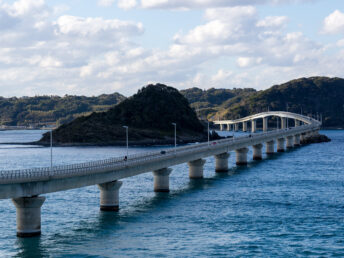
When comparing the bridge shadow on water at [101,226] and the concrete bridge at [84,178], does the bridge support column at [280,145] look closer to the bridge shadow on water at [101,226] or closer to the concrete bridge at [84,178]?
the concrete bridge at [84,178]

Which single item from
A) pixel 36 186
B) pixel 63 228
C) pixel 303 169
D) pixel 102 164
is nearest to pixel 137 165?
pixel 102 164

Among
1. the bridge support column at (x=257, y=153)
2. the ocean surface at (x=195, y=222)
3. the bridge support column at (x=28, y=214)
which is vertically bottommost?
the ocean surface at (x=195, y=222)

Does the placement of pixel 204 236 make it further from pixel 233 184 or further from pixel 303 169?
pixel 303 169

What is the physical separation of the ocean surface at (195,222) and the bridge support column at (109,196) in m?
1.62

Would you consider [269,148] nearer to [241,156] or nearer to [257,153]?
[257,153]

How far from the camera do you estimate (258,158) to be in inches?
6245

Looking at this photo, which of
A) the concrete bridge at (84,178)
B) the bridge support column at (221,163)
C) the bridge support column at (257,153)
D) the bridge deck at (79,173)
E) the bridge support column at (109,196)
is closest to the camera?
the bridge deck at (79,173)

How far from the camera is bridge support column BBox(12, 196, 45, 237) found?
2119 inches

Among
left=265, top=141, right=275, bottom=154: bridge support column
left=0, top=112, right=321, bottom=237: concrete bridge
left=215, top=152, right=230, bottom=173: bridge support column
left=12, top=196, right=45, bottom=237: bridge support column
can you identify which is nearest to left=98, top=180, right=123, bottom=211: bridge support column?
left=0, top=112, right=321, bottom=237: concrete bridge

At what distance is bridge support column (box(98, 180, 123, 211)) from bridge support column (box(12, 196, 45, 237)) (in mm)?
15288

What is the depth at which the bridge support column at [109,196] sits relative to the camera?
69.3 m

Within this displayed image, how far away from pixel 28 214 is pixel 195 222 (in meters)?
20.2

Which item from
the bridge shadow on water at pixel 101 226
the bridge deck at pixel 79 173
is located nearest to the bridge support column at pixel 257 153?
the bridge deck at pixel 79 173

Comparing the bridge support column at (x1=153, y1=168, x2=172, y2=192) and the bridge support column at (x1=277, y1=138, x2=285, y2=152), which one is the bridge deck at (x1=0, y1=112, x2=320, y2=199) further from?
the bridge support column at (x1=277, y1=138, x2=285, y2=152)
